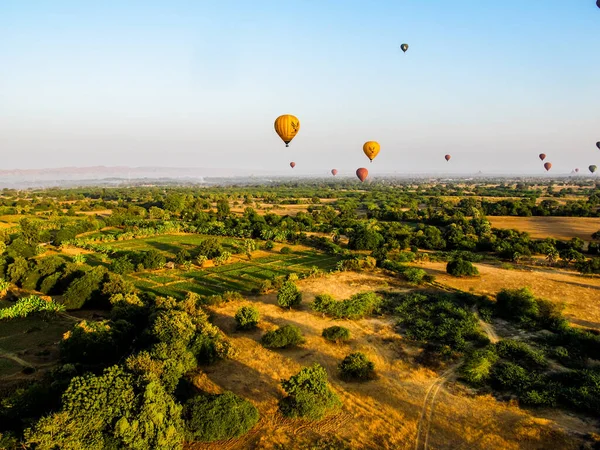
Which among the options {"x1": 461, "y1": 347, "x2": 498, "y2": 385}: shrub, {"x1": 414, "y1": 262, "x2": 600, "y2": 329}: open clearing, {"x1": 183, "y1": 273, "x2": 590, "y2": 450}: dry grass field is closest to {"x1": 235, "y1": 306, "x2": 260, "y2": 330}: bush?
{"x1": 183, "y1": 273, "x2": 590, "y2": 450}: dry grass field

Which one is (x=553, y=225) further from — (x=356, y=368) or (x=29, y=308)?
(x=29, y=308)

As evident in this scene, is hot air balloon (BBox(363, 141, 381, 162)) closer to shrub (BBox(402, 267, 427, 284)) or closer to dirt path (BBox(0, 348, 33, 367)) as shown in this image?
shrub (BBox(402, 267, 427, 284))

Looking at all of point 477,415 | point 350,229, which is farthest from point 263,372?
point 350,229

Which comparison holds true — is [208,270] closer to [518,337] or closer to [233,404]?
[233,404]

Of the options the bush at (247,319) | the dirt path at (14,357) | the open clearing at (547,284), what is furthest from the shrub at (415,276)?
the dirt path at (14,357)

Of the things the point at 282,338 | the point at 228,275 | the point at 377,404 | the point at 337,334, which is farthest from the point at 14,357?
the point at 377,404

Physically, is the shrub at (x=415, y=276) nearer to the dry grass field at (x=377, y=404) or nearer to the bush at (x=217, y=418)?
the dry grass field at (x=377, y=404)
